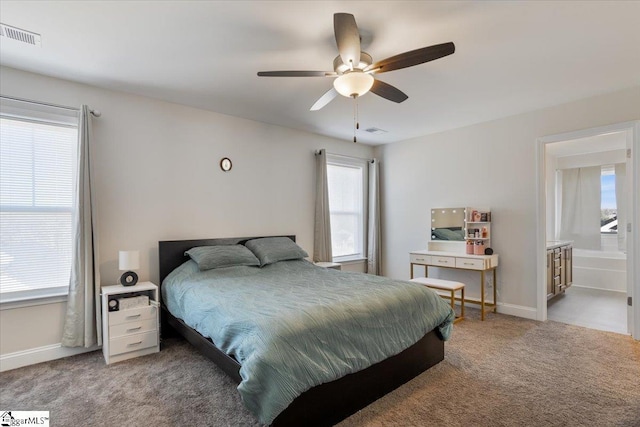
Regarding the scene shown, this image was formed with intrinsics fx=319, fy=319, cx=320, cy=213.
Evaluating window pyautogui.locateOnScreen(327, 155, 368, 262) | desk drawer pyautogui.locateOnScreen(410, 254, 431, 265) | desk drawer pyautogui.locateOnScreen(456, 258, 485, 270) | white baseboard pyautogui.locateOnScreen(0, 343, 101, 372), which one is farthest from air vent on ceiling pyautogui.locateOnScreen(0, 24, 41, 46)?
desk drawer pyautogui.locateOnScreen(456, 258, 485, 270)

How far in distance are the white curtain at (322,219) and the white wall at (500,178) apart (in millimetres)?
1400

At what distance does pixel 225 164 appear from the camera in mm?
4090

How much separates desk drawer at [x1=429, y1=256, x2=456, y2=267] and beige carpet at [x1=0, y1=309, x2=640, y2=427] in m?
1.29

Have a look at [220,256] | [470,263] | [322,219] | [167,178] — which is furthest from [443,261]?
[167,178]

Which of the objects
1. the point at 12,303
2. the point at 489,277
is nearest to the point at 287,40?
the point at 12,303

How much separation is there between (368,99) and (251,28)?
170cm

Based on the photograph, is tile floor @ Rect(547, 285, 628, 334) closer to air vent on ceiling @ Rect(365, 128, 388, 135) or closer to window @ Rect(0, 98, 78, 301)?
air vent on ceiling @ Rect(365, 128, 388, 135)

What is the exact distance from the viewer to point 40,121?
9.70ft

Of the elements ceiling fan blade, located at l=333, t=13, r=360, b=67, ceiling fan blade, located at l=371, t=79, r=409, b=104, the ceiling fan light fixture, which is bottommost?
the ceiling fan light fixture

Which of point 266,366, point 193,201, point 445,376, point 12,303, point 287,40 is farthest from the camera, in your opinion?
point 193,201

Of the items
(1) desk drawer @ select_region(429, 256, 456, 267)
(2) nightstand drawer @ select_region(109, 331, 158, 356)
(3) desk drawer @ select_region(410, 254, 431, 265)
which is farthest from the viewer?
(3) desk drawer @ select_region(410, 254, 431, 265)

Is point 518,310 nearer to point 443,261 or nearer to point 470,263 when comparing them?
point 470,263

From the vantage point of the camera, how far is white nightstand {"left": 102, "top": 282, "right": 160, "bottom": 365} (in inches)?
113

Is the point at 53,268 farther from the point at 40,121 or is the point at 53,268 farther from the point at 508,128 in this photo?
the point at 508,128
